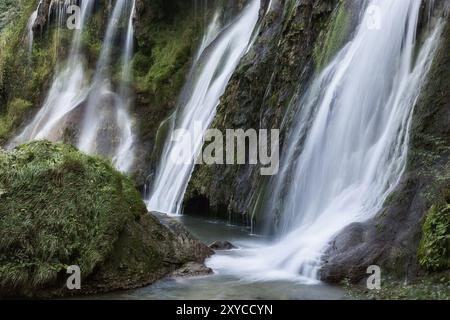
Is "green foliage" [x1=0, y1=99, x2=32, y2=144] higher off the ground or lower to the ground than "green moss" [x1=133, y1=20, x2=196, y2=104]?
lower

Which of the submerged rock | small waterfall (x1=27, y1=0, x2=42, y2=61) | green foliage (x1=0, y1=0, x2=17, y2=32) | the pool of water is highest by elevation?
green foliage (x1=0, y1=0, x2=17, y2=32)

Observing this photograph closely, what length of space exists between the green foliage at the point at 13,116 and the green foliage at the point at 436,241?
17.9m

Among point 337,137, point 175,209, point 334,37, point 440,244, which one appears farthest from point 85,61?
point 440,244

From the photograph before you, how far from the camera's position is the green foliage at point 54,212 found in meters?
6.69

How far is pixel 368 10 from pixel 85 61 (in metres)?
13.4

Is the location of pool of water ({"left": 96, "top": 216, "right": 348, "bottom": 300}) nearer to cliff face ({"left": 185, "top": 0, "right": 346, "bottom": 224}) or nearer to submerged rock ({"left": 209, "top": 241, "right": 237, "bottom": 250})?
submerged rock ({"left": 209, "top": 241, "right": 237, "bottom": 250})

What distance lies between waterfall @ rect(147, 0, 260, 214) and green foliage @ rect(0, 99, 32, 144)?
7795 mm

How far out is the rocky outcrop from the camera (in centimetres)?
690

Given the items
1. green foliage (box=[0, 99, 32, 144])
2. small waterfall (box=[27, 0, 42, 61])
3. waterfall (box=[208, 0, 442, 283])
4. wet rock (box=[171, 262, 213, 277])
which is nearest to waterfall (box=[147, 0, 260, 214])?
waterfall (box=[208, 0, 442, 283])

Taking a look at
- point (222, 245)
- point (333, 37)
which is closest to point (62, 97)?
point (333, 37)

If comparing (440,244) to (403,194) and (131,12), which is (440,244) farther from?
(131,12)

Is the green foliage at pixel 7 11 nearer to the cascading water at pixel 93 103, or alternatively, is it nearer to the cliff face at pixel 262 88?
the cascading water at pixel 93 103

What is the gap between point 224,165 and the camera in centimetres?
1305

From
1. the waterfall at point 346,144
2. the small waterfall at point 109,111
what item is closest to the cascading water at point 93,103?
the small waterfall at point 109,111
